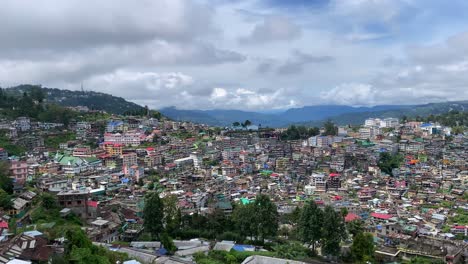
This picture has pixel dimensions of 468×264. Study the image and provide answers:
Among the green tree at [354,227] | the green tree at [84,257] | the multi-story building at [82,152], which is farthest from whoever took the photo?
the multi-story building at [82,152]

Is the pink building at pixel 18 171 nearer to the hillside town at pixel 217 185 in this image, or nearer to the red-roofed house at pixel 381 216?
the hillside town at pixel 217 185

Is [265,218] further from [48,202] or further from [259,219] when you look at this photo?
[48,202]

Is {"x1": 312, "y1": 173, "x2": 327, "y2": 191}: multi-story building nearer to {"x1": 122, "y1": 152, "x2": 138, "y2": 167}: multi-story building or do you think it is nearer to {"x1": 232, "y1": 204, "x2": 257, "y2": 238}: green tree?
{"x1": 232, "y1": 204, "x2": 257, "y2": 238}: green tree

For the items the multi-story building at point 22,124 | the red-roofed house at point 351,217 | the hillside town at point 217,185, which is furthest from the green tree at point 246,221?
the multi-story building at point 22,124

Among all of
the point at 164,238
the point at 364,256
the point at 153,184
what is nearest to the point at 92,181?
the point at 153,184

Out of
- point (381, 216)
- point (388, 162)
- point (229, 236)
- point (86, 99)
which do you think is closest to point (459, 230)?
point (381, 216)

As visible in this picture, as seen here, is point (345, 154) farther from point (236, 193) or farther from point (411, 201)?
point (236, 193)
